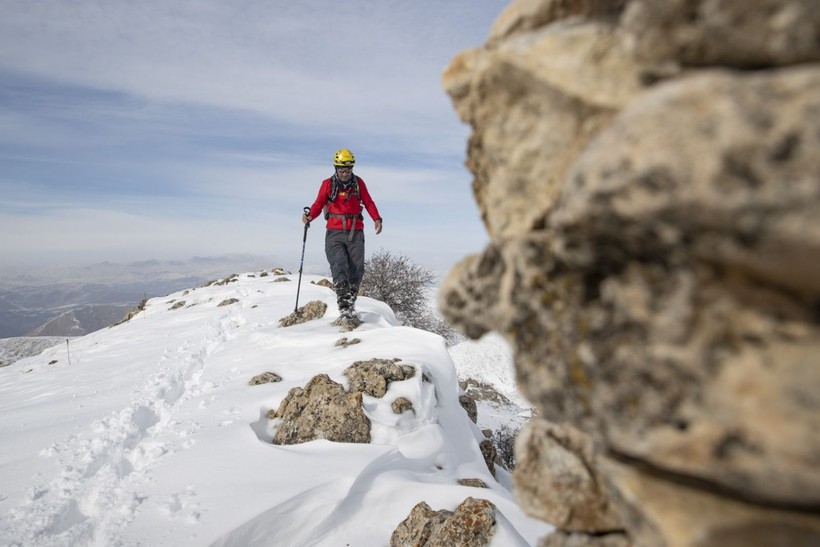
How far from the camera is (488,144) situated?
260 centimetres

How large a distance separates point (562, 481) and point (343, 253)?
8.84 metres

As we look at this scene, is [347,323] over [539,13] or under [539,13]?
under

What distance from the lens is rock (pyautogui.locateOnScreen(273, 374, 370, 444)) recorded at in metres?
7.09

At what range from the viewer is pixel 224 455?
6.44 m

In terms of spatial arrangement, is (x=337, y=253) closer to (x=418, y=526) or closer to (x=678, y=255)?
(x=418, y=526)

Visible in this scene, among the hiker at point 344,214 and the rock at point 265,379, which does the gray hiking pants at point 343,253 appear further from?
the rock at point 265,379

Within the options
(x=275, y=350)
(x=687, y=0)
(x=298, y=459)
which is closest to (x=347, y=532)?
(x=298, y=459)

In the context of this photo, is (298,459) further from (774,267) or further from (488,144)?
(774,267)

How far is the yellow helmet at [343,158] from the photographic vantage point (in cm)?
1009

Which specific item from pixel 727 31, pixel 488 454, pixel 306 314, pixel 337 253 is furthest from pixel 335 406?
pixel 727 31

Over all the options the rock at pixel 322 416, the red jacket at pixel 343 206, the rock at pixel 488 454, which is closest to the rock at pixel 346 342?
the rock at pixel 322 416

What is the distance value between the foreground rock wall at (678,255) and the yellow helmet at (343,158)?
8101 mm

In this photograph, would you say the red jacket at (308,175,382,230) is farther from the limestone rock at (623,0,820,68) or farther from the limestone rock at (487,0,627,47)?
the limestone rock at (623,0,820,68)

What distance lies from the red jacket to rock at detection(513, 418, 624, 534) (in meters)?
8.17
